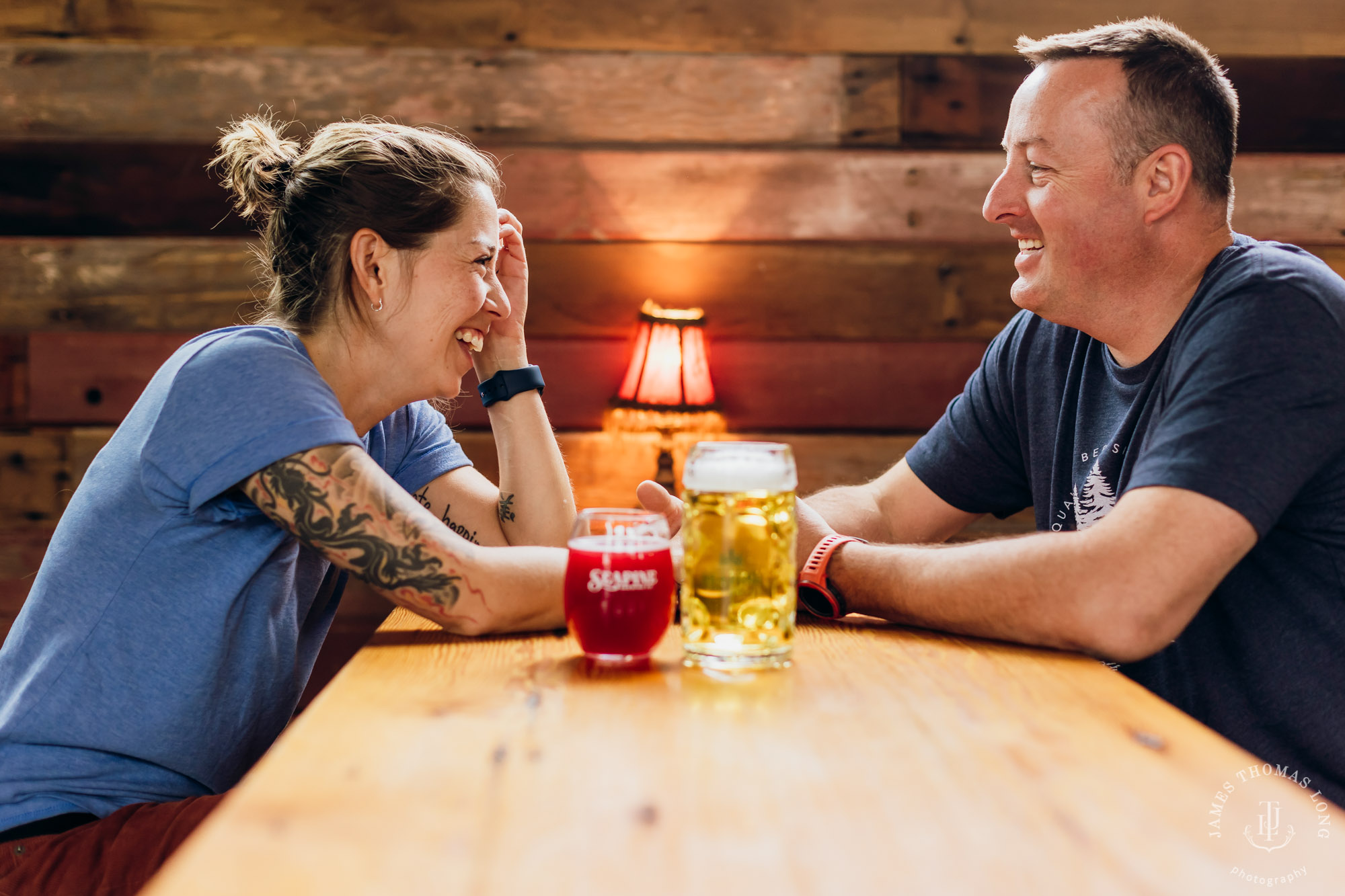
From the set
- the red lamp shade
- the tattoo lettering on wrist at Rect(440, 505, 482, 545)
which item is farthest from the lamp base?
the tattoo lettering on wrist at Rect(440, 505, 482, 545)

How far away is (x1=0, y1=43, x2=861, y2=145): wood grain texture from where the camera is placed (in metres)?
2.69

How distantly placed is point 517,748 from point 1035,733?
40cm

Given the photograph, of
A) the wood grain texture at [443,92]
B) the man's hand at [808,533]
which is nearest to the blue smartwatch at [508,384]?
the man's hand at [808,533]

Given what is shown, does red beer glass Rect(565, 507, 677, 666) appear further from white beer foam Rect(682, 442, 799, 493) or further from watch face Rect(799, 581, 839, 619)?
watch face Rect(799, 581, 839, 619)

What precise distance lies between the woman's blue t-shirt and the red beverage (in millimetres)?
336

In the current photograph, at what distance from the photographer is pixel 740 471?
92 cm

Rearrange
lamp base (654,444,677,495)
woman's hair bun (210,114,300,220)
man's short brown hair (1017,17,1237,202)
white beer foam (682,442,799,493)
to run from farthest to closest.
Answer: lamp base (654,444,677,495) → woman's hair bun (210,114,300,220) → man's short brown hair (1017,17,1237,202) → white beer foam (682,442,799,493)

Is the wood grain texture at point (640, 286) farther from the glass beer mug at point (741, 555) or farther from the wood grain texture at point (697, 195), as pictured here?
the glass beer mug at point (741, 555)

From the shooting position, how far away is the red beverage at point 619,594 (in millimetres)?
917

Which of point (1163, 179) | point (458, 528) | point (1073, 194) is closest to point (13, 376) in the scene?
point (458, 528)

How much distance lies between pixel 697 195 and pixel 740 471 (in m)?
1.99

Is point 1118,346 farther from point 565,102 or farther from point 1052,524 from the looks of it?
point 565,102

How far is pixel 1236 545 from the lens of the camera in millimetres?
1022

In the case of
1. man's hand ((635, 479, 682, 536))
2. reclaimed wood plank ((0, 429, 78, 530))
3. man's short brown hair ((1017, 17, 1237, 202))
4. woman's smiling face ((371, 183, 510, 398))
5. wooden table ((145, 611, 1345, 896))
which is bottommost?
reclaimed wood plank ((0, 429, 78, 530))
